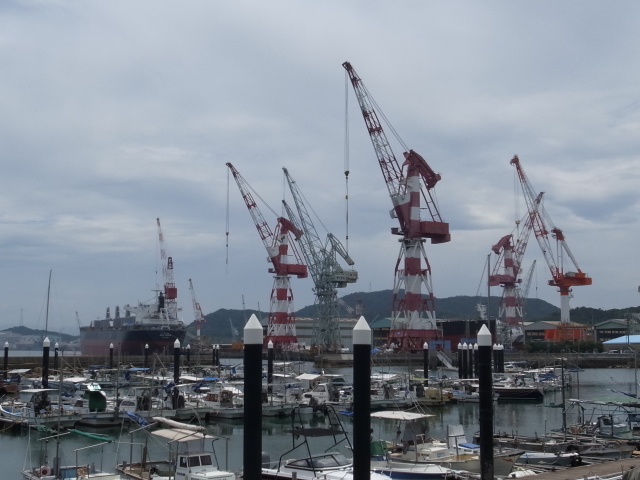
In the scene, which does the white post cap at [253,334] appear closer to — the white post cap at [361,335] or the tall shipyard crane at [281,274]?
the white post cap at [361,335]

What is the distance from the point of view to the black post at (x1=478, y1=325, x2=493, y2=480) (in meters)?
19.8

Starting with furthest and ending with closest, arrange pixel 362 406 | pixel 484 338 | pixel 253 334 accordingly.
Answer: pixel 484 338 < pixel 253 334 < pixel 362 406

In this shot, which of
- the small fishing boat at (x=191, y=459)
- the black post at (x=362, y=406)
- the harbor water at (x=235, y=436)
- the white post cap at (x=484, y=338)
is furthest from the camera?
the harbor water at (x=235, y=436)

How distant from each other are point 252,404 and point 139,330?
391 feet

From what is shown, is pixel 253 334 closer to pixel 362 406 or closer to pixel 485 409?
pixel 362 406

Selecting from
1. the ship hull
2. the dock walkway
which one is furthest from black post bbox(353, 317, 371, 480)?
the ship hull

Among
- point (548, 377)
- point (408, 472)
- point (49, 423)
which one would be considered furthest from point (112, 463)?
point (548, 377)

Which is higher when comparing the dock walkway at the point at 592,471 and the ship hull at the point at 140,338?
the ship hull at the point at 140,338

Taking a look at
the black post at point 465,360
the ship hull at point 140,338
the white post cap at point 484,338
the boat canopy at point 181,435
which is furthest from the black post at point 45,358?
the ship hull at point 140,338

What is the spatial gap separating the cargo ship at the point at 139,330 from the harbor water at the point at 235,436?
8158 centimetres

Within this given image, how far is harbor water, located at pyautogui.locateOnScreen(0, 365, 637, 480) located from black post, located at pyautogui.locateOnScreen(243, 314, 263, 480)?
349 inches

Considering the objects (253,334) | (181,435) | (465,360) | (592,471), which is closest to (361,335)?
(253,334)

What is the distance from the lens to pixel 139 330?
130875 mm

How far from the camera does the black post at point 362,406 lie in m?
15.6
